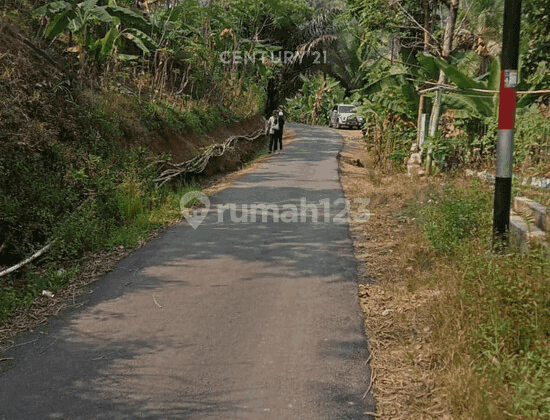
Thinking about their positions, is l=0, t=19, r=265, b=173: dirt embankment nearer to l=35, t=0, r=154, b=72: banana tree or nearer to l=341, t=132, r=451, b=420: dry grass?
l=35, t=0, r=154, b=72: banana tree

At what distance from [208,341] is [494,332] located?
272cm

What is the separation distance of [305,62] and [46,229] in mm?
28166

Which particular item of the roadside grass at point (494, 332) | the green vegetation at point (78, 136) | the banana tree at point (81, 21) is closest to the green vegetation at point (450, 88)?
the roadside grass at point (494, 332)

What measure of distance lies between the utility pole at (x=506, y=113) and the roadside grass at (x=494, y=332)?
1.35ft

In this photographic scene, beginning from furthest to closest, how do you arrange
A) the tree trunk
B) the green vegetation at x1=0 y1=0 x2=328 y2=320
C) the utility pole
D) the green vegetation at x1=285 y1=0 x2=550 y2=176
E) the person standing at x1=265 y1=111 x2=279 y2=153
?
the person standing at x1=265 y1=111 x2=279 y2=153 → the tree trunk → the green vegetation at x1=285 y1=0 x2=550 y2=176 → the green vegetation at x1=0 y1=0 x2=328 y2=320 → the utility pole

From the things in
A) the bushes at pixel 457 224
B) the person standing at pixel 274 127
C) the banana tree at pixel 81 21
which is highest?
the banana tree at pixel 81 21

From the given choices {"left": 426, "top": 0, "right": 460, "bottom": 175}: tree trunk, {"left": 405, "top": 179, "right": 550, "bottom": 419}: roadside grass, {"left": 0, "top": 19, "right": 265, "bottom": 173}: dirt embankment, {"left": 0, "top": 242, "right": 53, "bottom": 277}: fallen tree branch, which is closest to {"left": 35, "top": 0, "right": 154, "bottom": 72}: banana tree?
→ {"left": 0, "top": 19, "right": 265, "bottom": 173}: dirt embankment

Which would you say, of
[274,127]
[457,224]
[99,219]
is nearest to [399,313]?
[457,224]

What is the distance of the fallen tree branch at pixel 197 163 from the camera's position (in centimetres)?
1343

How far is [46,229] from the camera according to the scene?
27.3ft

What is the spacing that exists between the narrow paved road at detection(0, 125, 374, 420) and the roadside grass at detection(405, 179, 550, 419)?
79 centimetres

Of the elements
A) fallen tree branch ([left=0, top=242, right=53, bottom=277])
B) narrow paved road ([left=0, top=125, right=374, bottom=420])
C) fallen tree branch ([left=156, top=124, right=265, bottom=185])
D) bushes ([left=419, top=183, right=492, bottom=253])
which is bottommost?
narrow paved road ([left=0, top=125, right=374, bottom=420])

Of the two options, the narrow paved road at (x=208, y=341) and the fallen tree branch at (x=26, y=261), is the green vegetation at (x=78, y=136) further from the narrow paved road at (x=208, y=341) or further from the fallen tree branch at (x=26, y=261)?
the narrow paved road at (x=208, y=341)

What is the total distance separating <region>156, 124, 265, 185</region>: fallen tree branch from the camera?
13.4 meters
